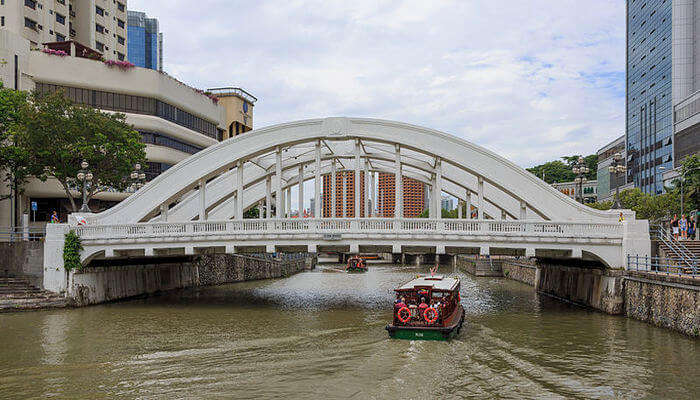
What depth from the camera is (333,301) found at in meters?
36.9

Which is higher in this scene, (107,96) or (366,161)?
(107,96)

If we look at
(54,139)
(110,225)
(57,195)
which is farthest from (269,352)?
(57,195)

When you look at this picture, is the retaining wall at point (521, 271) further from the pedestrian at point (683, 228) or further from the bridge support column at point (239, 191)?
the bridge support column at point (239, 191)

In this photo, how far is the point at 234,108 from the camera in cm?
7975

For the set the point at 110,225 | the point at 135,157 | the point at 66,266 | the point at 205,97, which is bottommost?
the point at 66,266

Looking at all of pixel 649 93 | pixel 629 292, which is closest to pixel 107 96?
pixel 629 292

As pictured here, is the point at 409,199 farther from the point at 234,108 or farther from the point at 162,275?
the point at 162,275

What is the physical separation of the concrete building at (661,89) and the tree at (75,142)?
6036 cm

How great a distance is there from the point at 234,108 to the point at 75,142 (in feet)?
132

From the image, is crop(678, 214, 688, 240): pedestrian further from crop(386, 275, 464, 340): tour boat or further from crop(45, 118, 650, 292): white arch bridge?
crop(386, 275, 464, 340): tour boat

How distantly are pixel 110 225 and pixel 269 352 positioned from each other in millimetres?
15001

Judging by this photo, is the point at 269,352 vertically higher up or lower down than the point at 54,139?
lower down

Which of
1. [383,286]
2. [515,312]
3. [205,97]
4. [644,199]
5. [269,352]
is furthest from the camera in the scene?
[205,97]

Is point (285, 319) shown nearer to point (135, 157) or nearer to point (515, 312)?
point (515, 312)
